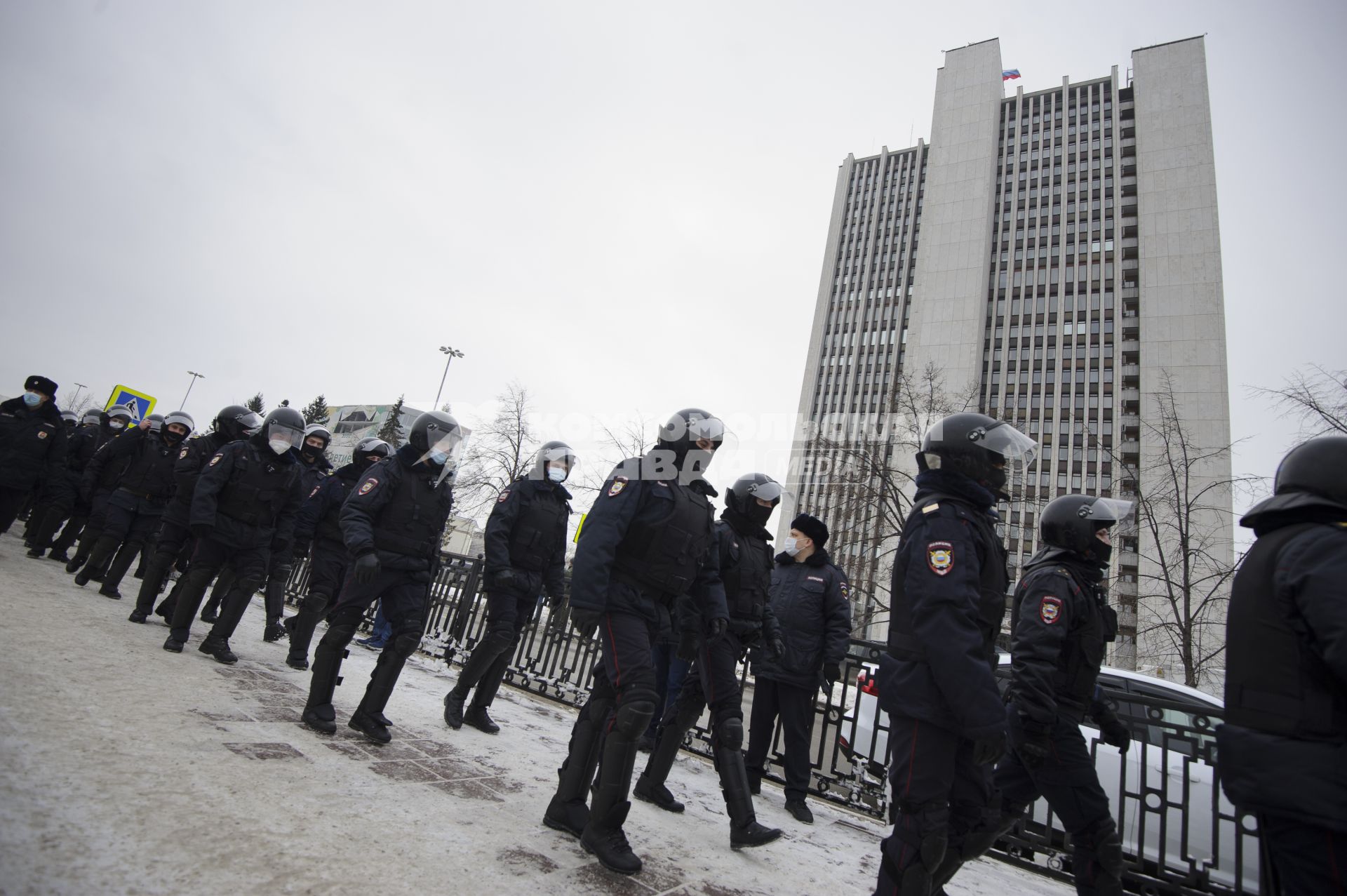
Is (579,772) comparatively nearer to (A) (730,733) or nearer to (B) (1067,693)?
(A) (730,733)

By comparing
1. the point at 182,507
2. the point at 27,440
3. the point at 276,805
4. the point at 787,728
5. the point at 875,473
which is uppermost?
the point at 875,473

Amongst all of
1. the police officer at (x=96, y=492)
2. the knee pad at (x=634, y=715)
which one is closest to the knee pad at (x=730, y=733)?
the knee pad at (x=634, y=715)

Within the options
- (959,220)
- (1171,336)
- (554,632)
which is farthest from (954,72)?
(554,632)

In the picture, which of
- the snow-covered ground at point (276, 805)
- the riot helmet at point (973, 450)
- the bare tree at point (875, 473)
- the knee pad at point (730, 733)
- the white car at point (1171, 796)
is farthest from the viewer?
the bare tree at point (875, 473)

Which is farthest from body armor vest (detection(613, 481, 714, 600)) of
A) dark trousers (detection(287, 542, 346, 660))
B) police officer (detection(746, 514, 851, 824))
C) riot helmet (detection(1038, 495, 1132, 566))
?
dark trousers (detection(287, 542, 346, 660))

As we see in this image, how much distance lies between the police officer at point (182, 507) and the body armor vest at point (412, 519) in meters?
2.79

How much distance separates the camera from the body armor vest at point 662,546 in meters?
3.36

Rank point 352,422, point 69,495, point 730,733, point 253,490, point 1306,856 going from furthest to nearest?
point 352,422 → point 69,495 → point 253,490 → point 730,733 → point 1306,856

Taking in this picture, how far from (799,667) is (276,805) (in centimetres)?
369

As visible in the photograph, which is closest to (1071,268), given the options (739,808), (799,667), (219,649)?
(799,667)

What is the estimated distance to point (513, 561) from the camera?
5.36 m

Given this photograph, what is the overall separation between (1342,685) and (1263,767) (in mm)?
344

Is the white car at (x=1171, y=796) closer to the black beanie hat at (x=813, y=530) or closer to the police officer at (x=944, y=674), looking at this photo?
the black beanie hat at (x=813, y=530)

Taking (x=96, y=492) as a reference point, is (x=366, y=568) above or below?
below
